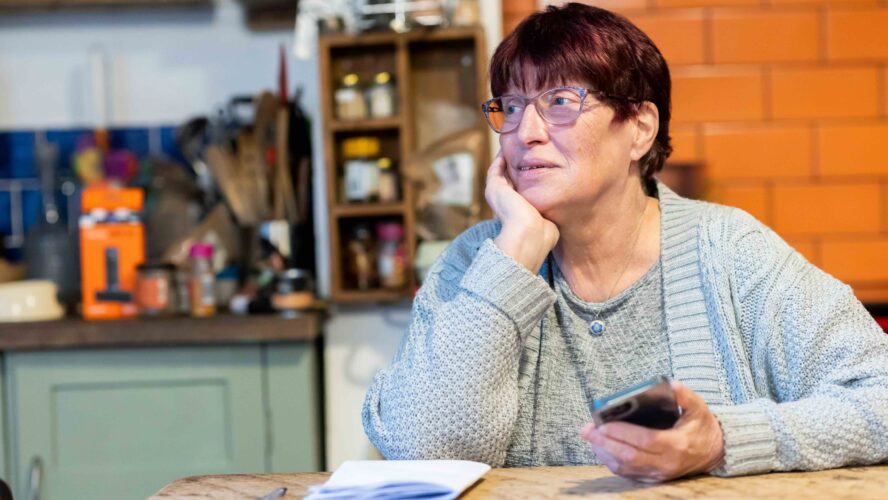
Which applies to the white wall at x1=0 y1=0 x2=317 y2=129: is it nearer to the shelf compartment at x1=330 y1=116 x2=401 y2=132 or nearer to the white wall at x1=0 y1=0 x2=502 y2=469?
the white wall at x1=0 y1=0 x2=502 y2=469

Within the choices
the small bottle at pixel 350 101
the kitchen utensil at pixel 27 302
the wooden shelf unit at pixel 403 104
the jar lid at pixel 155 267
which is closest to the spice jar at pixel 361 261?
the wooden shelf unit at pixel 403 104

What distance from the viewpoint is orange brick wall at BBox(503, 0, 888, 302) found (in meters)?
2.73

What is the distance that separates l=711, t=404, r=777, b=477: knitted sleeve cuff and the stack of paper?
29 centimetres

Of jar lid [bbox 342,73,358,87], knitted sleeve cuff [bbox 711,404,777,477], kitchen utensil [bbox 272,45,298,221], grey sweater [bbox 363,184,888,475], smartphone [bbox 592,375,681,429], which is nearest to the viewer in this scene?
smartphone [bbox 592,375,681,429]

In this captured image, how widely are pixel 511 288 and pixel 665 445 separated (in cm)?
35

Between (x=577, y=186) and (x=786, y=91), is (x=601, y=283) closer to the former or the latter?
(x=577, y=186)

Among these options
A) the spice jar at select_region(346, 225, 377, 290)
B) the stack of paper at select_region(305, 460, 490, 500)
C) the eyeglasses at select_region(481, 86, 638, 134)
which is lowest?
the stack of paper at select_region(305, 460, 490, 500)

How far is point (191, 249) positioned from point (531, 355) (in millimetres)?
1385

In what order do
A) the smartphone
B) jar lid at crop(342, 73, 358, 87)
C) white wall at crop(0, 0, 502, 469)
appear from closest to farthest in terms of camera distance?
the smartphone → jar lid at crop(342, 73, 358, 87) → white wall at crop(0, 0, 502, 469)

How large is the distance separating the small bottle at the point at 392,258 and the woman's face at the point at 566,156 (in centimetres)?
105

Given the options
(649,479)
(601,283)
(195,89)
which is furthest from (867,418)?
(195,89)

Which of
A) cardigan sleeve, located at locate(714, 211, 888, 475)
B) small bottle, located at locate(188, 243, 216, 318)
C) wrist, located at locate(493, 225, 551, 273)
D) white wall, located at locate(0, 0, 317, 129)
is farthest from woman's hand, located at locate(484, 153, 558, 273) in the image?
white wall, located at locate(0, 0, 317, 129)

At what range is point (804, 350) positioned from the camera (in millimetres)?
1452

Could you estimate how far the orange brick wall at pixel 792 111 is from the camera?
273 cm
